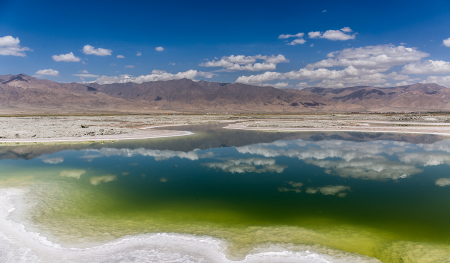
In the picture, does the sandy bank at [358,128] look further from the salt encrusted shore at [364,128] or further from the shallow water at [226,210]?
the shallow water at [226,210]

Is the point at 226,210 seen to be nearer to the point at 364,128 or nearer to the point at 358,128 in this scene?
the point at 358,128

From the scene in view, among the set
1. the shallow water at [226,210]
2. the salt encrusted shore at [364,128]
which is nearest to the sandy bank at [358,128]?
the salt encrusted shore at [364,128]

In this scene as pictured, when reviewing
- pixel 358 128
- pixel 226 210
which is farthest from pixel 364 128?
pixel 226 210

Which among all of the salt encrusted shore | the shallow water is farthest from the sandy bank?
the shallow water

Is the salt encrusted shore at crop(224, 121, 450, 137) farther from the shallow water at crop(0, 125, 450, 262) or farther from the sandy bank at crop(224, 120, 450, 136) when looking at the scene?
the shallow water at crop(0, 125, 450, 262)

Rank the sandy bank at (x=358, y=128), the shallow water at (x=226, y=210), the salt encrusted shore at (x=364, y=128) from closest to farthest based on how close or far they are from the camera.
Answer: the shallow water at (x=226, y=210), the salt encrusted shore at (x=364, y=128), the sandy bank at (x=358, y=128)

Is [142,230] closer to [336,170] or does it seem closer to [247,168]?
[247,168]

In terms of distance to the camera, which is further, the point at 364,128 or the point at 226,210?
the point at 364,128

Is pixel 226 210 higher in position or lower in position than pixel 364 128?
Answer: lower
